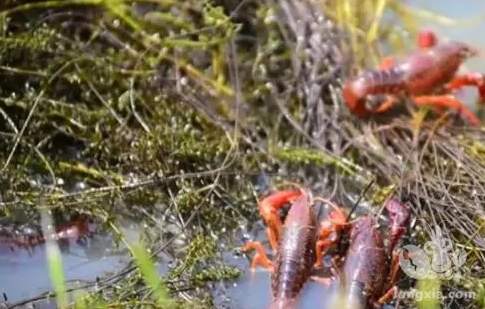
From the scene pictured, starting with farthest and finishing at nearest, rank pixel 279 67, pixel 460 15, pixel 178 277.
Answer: pixel 460 15, pixel 279 67, pixel 178 277

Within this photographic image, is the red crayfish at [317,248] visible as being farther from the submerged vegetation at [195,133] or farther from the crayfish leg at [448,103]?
the crayfish leg at [448,103]

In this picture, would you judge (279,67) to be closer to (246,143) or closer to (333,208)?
(246,143)

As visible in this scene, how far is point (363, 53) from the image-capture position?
3.52 m

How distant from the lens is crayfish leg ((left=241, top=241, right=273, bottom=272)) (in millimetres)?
2732

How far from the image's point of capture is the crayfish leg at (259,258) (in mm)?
2732

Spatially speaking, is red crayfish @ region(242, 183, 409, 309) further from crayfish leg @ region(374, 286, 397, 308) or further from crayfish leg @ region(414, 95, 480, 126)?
crayfish leg @ region(414, 95, 480, 126)

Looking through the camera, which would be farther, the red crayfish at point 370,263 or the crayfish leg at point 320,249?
the crayfish leg at point 320,249

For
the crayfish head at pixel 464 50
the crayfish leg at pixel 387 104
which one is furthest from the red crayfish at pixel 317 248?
the crayfish head at pixel 464 50

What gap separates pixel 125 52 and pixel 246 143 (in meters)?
0.51

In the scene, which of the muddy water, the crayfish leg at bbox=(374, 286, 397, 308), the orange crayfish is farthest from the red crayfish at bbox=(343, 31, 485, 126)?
the muddy water

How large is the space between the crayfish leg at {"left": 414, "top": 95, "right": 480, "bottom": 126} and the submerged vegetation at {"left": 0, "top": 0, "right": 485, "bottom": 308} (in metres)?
0.06

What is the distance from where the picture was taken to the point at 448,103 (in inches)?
130

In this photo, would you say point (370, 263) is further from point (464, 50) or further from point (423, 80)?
point (464, 50)

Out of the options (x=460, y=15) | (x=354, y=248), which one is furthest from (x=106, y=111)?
(x=460, y=15)
